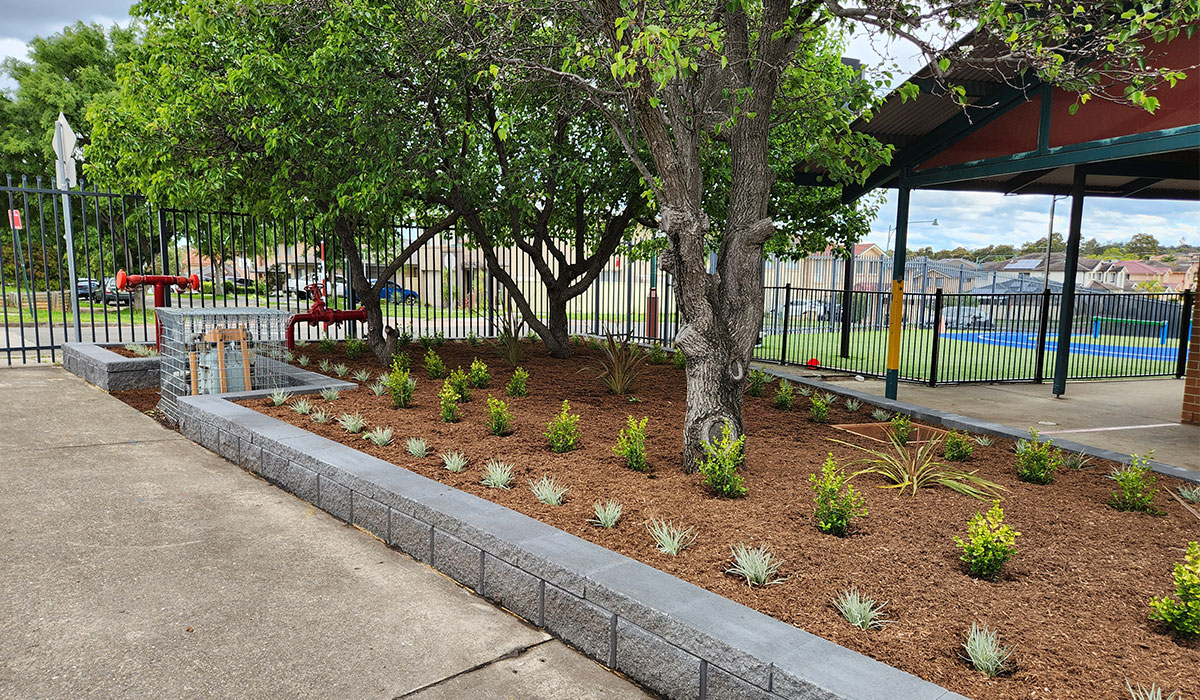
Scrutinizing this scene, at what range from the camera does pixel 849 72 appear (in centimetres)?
899

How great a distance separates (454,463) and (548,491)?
33.7 inches

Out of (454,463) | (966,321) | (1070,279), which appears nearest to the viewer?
(454,463)

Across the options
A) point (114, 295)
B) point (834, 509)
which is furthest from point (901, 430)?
point (114, 295)

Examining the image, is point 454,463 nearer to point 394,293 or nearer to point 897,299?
point 897,299

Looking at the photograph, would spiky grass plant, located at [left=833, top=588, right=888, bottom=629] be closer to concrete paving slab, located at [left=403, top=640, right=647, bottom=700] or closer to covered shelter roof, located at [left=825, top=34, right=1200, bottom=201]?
concrete paving slab, located at [left=403, top=640, right=647, bottom=700]

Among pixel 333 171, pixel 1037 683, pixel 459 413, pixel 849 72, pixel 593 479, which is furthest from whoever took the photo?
pixel 849 72

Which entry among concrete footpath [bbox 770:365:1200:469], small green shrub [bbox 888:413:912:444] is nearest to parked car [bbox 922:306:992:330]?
concrete footpath [bbox 770:365:1200:469]

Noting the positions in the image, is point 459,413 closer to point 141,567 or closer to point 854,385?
point 141,567

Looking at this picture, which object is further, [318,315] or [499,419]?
[318,315]

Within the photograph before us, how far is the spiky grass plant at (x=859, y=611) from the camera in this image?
2.73 metres

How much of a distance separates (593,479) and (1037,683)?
8.62 ft

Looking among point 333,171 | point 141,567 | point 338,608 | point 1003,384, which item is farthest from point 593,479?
point 1003,384

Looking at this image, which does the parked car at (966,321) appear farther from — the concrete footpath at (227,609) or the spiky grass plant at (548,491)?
the concrete footpath at (227,609)

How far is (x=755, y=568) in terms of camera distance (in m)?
3.08
